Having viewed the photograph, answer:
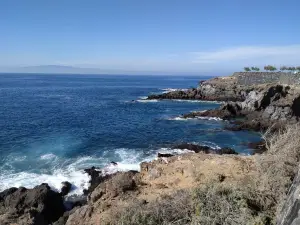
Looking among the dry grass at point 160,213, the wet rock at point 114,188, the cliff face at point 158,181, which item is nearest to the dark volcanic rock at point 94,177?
the cliff face at point 158,181

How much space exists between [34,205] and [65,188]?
195 inches

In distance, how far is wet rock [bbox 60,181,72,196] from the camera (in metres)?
24.2

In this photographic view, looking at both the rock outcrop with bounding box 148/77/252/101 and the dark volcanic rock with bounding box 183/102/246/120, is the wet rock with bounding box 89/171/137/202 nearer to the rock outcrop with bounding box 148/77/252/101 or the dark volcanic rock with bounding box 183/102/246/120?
the dark volcanic rock with bounding box 183/102/246/120

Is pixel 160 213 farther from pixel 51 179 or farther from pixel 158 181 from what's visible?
pixel 51 179

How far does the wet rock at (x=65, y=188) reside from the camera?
2425 cm

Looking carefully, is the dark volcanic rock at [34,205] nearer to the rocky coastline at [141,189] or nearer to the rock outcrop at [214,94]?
the rocky coastline at [141,189]

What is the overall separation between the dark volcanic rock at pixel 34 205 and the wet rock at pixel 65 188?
2869 mm

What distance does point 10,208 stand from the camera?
61.5 ft

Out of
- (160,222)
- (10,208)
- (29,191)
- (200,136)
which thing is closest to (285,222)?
(160,222)

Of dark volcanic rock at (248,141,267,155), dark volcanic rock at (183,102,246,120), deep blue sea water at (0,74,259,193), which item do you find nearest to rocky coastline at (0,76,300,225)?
deep blue sea water at (0,74,259,193)

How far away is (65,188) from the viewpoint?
2464 centimetres

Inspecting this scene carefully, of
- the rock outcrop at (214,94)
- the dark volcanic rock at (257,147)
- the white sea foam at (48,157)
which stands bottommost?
the white sea foam at (48,157)

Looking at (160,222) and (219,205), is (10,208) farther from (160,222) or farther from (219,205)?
(219,205)

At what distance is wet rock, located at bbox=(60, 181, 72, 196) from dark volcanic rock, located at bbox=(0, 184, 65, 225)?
2.87 m
